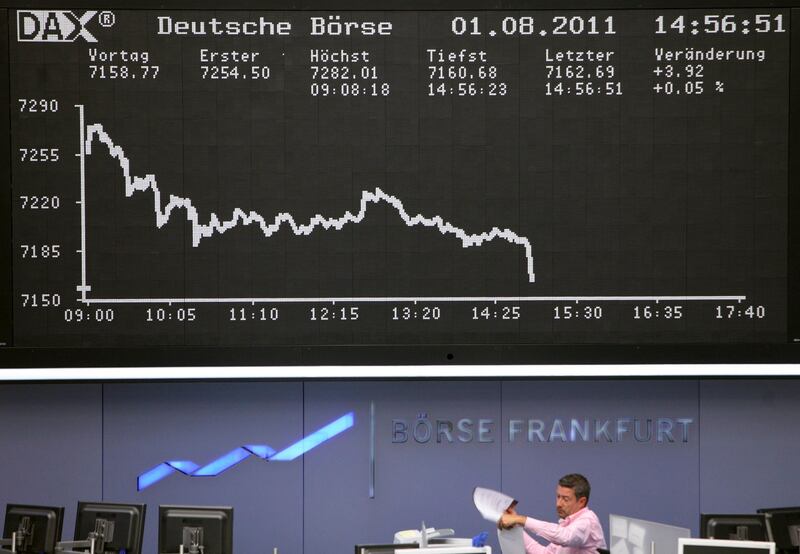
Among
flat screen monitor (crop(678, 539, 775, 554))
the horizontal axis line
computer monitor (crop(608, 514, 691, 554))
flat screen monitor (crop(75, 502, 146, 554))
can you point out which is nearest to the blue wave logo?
the horizontal axis line

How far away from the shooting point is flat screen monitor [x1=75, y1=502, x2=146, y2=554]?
4898mm

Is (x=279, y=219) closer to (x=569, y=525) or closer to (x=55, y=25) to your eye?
(x=55, y=25)

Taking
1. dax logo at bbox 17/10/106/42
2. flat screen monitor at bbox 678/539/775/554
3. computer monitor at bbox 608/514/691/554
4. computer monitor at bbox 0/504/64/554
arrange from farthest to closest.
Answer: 1. dax logo at bbox 17/10/106/42
2. computer monitor at bbox 0/504/64/554
3. computer monitor at bbox 608/514/691/554
4. flat screen monitor at bbox 678/539/775/554

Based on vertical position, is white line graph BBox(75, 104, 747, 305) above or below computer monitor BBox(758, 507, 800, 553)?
above

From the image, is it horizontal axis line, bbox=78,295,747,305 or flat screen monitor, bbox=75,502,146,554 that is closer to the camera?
flat screen monitor, bbox=75,502,146,554

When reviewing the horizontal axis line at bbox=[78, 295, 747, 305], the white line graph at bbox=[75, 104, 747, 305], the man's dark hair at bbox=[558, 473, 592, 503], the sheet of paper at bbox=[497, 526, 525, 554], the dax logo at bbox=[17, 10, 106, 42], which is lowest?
the sheet of paper at bbox=[497, 526, 525, 554]

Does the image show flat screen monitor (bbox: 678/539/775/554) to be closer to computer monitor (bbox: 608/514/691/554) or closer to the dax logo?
computer monitor (bbox: 608/514/691/554)

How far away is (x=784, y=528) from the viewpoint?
15.8 ft

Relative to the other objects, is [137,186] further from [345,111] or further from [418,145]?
[418,145]

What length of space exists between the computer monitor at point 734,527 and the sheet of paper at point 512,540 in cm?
88

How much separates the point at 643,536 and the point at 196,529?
2.04 metres

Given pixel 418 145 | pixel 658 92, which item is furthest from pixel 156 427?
pixel 658 92

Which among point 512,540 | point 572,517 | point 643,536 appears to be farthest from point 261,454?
point 643,536

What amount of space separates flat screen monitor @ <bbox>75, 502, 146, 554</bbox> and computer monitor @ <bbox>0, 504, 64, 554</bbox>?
0.11 metres
